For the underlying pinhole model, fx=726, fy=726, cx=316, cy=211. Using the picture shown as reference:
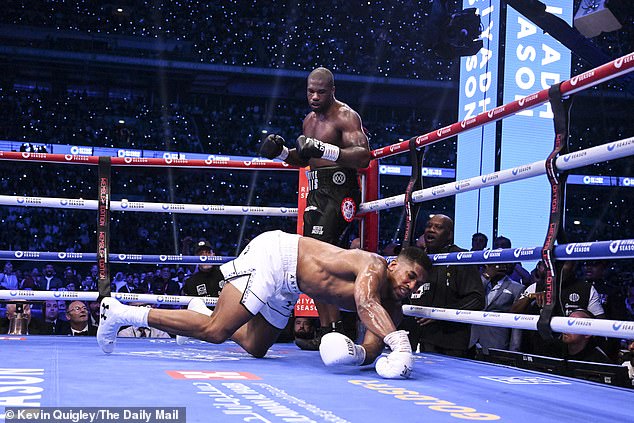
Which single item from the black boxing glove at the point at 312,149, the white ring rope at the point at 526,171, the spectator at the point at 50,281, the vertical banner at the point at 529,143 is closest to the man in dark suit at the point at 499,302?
the white ring rope at the point at 526,171

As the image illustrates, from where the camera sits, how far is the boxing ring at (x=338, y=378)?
1.39m

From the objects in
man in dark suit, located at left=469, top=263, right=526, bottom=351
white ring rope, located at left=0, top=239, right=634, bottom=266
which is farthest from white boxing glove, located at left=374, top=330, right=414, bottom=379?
man in dark suit, located at left=469, top=263, right=526, bottom=351

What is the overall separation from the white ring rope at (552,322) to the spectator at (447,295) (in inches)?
20.0

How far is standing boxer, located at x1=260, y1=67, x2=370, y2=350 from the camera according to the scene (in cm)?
308

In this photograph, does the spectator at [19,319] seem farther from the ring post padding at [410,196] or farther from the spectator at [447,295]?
the ring post padding at [410,196]

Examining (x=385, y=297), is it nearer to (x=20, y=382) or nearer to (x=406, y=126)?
(x=20, y=382)

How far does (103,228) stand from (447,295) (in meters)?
1.63

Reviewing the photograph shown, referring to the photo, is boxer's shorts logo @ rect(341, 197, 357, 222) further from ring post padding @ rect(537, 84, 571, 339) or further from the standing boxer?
ring post padding @ rect(537, 84, 571, 339)

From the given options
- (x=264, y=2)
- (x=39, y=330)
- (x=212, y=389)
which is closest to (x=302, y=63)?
(x=264, y=2)

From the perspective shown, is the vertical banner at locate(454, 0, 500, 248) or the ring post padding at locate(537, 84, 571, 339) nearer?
the ring post padding at locate(537, 84, 571, 339)

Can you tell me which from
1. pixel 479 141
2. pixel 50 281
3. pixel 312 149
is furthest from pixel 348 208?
pixel 50 281

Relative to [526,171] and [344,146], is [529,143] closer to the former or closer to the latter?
[344,146]

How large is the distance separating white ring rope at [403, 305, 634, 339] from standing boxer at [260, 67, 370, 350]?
1.71 feet

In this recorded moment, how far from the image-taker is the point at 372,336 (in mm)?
2293
